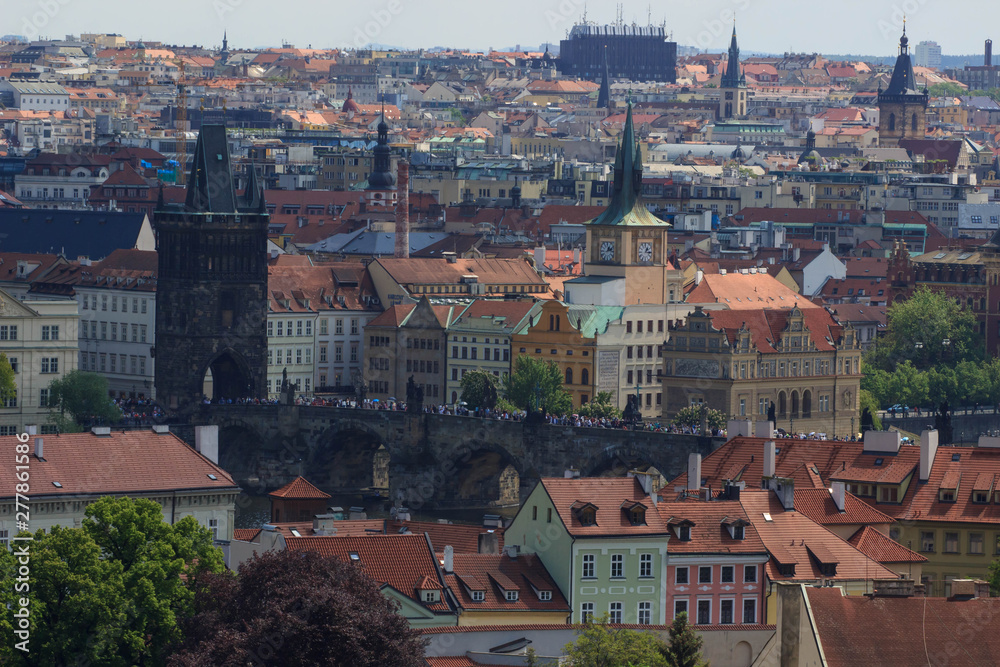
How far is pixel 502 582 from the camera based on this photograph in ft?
285

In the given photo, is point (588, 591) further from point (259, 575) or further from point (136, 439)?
point (136, 439)

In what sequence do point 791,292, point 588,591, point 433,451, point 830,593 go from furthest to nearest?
1. point 791,292
2. point 433,451
3. point 588,591
4. point 830,593

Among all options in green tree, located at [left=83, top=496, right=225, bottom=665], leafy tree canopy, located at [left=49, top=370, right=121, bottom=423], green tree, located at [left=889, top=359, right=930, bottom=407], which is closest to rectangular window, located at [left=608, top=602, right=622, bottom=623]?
green tree, located at [left=83, top=496, right=225, bottom=665]

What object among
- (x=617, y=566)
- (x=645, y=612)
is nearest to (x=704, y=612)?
(x=645, y=612)

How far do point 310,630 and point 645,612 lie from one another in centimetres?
1691

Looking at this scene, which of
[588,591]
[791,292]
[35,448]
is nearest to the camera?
[588,591]

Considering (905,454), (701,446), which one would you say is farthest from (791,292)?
(905,454)

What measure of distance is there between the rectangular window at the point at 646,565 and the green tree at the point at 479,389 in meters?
81.2

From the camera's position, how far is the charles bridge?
516 feet

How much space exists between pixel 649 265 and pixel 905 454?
70.9m

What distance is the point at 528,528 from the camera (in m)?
91.4

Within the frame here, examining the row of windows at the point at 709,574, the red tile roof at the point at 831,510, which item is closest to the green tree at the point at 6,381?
the red tile roof at the point at 831,510

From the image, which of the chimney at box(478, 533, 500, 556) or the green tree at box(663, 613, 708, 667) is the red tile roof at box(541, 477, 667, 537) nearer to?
the chimney at box(478, 533, 500, 556)

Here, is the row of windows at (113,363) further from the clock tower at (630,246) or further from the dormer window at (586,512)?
the dormer window at (586,512)
